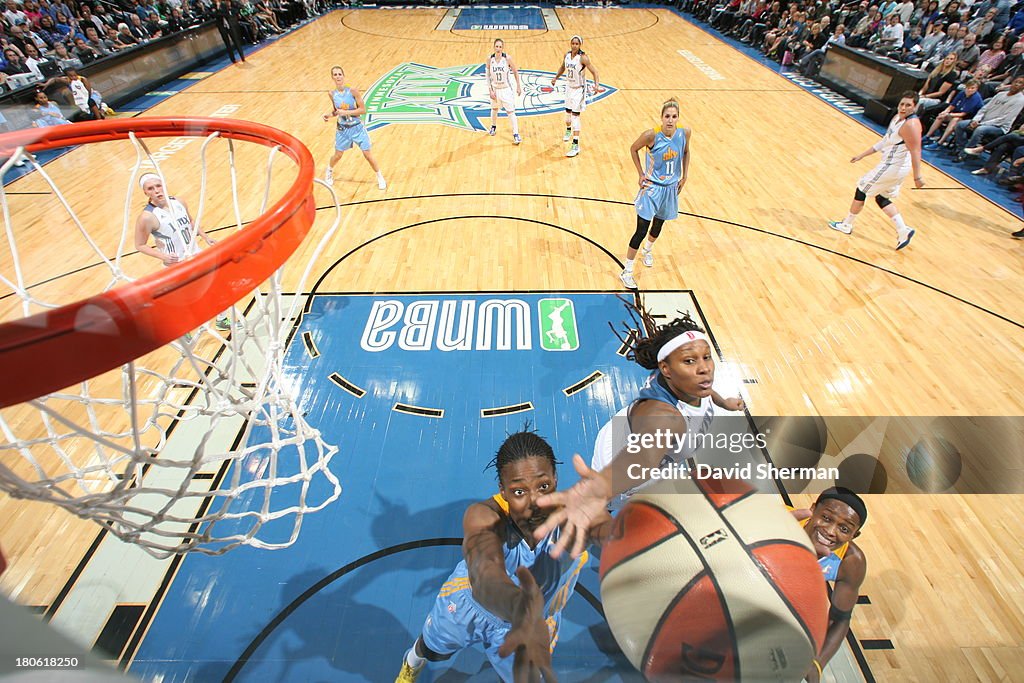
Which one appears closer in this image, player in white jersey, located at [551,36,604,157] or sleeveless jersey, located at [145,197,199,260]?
sleeveless jersey, located at [145,197,199,260]

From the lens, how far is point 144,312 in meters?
1.32

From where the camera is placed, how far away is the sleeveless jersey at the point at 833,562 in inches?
100

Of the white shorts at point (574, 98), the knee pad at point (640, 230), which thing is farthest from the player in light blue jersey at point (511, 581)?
the white shorts at point (574, 98)

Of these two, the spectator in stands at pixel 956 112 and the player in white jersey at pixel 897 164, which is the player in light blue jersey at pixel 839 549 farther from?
the spectator in stands at pixel 956 112

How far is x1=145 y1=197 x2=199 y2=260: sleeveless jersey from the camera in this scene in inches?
151

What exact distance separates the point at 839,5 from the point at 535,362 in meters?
15.2

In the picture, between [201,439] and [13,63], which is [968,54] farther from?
[13,63]

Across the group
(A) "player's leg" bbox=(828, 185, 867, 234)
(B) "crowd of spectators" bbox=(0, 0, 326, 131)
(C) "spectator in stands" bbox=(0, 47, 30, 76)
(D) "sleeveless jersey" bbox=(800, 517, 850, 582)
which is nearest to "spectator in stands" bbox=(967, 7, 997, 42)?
(A) "player's leg" bbox=(828, 185, 867, 234)

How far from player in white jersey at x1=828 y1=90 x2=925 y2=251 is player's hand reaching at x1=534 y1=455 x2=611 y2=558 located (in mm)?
4936

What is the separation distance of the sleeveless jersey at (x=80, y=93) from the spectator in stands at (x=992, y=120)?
13408 mm

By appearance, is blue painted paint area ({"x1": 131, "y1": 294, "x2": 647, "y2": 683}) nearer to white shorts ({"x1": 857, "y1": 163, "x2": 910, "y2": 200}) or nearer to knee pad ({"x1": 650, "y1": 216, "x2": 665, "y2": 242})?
knee pad ({"x1": 650, "y1": 216, "x2": 665, "y2": 242})

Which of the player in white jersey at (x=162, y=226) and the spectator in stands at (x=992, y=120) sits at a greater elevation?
the player in white jersey at (x=162, y=226)

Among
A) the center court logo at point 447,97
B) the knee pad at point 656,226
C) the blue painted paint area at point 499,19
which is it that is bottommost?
the blue painted paint area at point 499,19

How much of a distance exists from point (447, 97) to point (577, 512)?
33.0 ft
